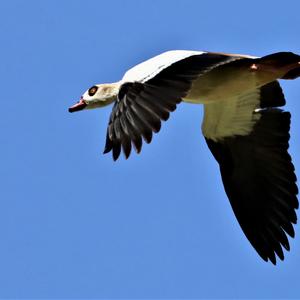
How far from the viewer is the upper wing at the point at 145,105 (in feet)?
35.4

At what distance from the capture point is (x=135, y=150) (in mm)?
10703

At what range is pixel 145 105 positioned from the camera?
36.0 feet

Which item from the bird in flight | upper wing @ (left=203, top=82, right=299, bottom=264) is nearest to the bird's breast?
the bird in flight

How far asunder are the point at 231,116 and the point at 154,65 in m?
2.71

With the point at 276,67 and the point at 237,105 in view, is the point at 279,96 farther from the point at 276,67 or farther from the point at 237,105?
the point at 276,67

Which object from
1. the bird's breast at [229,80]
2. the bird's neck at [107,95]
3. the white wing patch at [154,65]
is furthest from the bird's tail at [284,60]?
the bird's neck at [107,95]

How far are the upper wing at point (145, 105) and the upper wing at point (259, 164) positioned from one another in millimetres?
2663

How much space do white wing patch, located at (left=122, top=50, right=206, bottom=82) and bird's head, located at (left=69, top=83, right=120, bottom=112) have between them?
2.97 ft

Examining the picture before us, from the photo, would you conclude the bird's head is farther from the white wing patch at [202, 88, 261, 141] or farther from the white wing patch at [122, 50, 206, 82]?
the white wing patch at [202, 88, 261, 141]

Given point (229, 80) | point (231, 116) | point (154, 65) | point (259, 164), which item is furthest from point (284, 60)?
point (259, 164)

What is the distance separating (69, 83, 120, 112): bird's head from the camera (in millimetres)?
13047

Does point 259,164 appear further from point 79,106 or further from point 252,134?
point 79,106

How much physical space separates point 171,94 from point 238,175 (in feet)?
11.2

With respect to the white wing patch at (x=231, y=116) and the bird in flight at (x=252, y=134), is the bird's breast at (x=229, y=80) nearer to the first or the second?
the bird in flight at (x=252, y=134)
